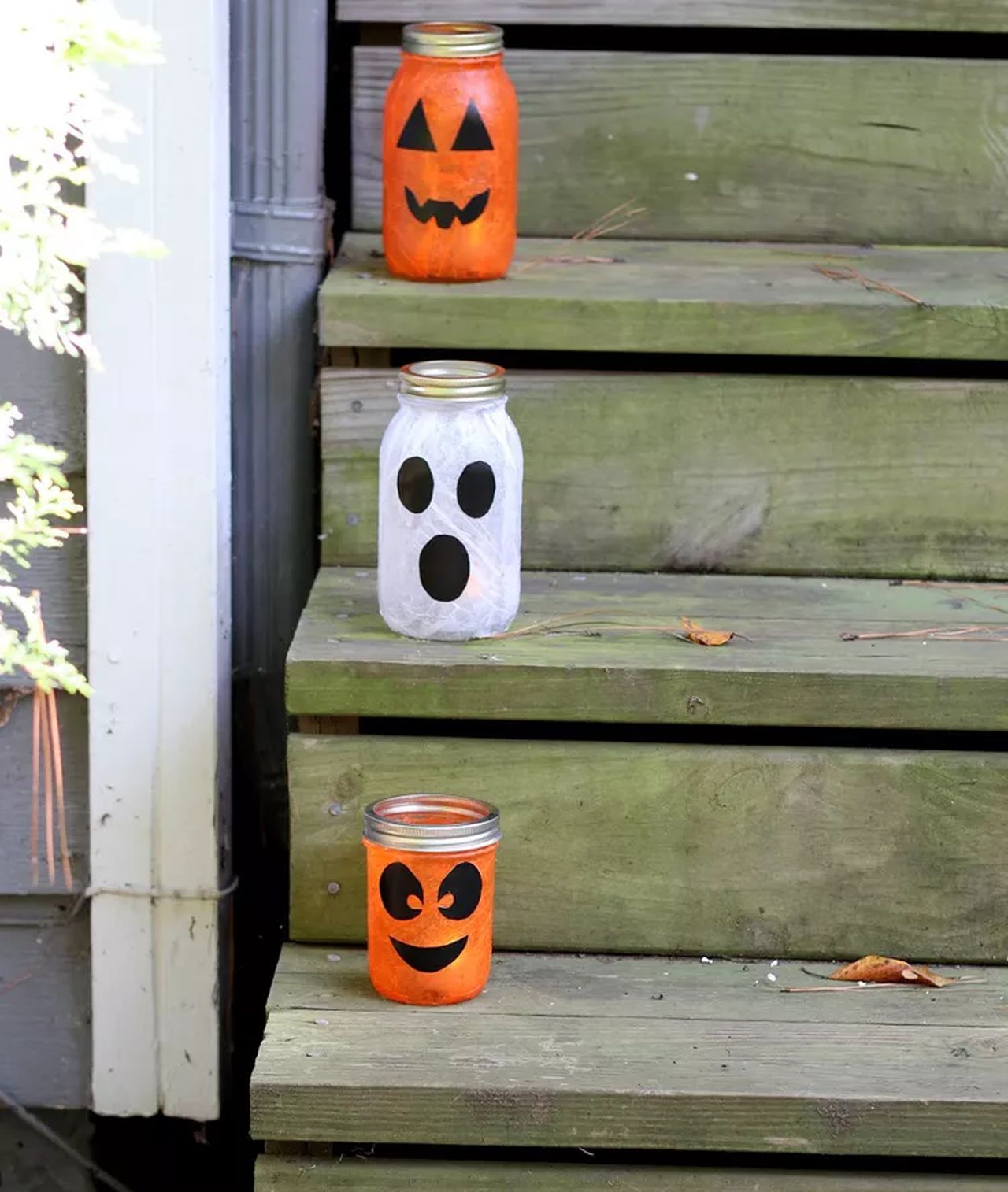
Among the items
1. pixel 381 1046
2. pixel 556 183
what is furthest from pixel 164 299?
pixel 381 1046

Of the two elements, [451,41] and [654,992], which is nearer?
[654,992]

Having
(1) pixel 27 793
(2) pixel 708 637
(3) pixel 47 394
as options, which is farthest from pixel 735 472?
(1) pixel 27 793

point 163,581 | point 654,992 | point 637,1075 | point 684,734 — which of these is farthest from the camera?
point 163,581

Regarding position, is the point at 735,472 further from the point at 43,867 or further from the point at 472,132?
the point at 43,867

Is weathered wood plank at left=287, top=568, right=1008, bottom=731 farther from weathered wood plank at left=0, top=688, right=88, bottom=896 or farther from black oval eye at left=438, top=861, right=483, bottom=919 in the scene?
weathered wood plank at left=0, top=688, right=88, bottom=896

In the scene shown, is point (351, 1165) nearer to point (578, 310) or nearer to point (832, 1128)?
point (832, 1128)

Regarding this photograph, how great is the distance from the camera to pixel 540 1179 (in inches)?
57.2

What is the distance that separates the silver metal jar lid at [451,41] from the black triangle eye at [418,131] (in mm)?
51

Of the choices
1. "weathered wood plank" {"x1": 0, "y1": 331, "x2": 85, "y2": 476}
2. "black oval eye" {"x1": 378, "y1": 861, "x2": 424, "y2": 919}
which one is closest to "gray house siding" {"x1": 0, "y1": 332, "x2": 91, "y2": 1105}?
"weathered wood plank" {"x1": 0, "y1": 331, "x2": 85, "y2": 476}

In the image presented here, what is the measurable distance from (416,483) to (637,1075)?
1.81ft

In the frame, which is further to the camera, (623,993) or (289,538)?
(289,538)

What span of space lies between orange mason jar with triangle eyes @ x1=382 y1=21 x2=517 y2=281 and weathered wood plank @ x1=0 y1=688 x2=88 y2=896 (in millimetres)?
580

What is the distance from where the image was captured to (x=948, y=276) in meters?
1.93

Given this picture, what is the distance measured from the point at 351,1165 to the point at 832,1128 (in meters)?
0.39
